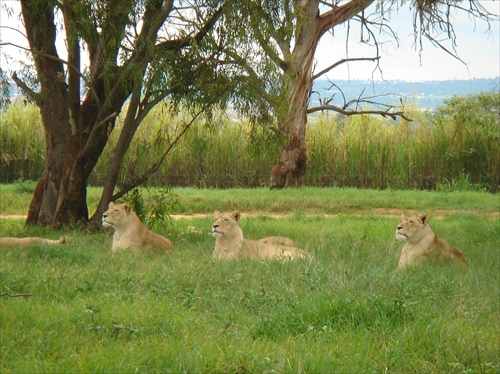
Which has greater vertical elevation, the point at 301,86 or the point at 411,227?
the point at 301,86

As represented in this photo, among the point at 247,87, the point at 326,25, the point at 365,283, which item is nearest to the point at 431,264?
the point at 365,283

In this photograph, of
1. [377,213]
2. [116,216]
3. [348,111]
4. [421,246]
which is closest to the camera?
[421,246]

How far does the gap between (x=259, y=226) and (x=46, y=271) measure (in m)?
5.93

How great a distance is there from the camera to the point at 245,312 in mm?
6746

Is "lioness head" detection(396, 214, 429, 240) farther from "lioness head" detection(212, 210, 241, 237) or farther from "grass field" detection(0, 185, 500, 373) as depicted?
"lioness head" detection(212, 210, 241, 237)

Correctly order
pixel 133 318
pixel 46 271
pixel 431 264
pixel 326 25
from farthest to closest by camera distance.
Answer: pixel 326 25 < pixel 431 264 < pixel 46 271 < pixel 133 318

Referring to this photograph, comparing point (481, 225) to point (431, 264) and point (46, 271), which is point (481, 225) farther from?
point (46, 271)

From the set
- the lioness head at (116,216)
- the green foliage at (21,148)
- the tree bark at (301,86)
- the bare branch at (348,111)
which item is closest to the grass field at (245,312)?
the lioness head at (116,216)

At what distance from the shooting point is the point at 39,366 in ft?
16.9

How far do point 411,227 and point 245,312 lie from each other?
3.51m

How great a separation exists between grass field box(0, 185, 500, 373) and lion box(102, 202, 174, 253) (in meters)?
0.30

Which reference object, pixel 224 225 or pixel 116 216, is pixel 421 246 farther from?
pixel 116 216

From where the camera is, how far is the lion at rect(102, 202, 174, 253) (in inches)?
404

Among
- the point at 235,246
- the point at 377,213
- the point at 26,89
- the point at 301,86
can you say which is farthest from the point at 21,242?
the point at 301,86
